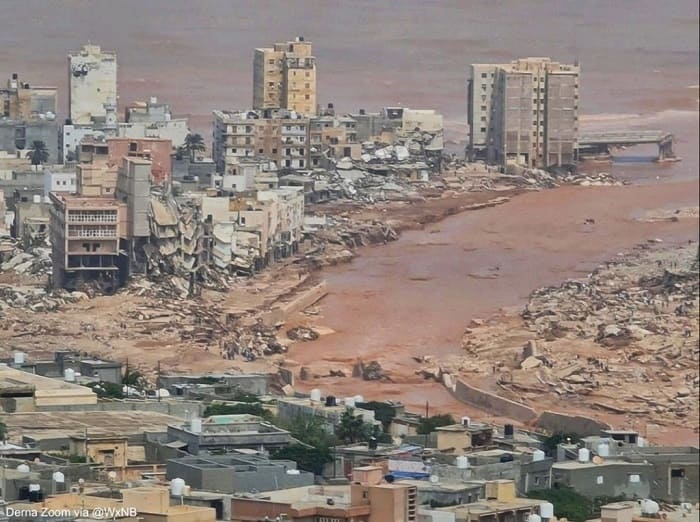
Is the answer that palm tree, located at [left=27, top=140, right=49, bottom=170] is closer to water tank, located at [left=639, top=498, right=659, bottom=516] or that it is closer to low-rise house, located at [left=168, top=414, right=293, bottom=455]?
low-rise house, located at [left=168, top=414, right=293, bottom=455]

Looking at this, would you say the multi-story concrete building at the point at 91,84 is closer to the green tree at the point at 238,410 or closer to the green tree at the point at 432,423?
the green tree at the point at 432,423

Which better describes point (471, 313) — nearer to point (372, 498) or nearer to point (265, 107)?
point (265, 107)

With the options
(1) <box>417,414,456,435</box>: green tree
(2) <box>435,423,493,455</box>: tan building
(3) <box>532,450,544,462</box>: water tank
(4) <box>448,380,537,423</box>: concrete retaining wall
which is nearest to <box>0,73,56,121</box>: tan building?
(4) <box>448,380,537,423</box>: concrete retaining wall

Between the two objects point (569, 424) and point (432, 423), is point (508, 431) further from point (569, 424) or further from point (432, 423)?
point (569, 424)

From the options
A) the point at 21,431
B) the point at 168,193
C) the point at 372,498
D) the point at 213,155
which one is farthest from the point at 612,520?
the point at 213,155

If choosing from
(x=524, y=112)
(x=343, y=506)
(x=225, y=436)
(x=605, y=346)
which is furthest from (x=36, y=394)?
(x=524, y=112)

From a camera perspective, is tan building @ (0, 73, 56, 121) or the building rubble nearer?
the building rubble

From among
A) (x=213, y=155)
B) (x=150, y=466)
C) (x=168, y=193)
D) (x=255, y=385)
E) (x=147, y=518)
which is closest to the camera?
(x=147, y=518)
